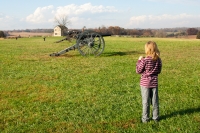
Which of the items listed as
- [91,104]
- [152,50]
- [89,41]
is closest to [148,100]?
[152,50]

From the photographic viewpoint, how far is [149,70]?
4516mm

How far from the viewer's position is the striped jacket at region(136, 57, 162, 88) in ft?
14.7

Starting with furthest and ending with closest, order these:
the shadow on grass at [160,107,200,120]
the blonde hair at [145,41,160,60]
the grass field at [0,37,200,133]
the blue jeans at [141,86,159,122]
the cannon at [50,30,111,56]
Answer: the cannon at [50,30,111,56], the shadow on grass at [160,107,200,120], the grass field at [0,37,200,133], the blue jeans at [141,86,159,122], the blonde hair at [145,41,160,60]

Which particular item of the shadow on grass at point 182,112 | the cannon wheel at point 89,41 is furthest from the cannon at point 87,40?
the shadow on grass at point 182,112

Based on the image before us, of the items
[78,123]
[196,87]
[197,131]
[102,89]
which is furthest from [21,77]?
[197,131]

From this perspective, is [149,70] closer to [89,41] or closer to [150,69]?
[150,69]

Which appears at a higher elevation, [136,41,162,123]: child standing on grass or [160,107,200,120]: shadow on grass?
[136,41,162,123]: child standing on grass

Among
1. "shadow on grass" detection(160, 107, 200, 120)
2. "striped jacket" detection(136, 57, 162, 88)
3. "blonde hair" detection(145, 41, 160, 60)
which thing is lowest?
"shadow on grass" detection(160, 107, 200, 120)

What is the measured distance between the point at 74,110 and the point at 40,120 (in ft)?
2.89

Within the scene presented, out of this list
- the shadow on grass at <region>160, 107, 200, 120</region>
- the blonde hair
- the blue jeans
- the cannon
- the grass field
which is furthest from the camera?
the cannon

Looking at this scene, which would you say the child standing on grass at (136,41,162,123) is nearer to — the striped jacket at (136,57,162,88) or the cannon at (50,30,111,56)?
the striped jacket at (136,57,162,88)

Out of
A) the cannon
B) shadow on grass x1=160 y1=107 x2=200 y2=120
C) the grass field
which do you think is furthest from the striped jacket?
the cannon

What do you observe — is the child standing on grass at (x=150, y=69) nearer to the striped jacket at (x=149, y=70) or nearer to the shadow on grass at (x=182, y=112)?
the striped jacket at (x=149, y=70)

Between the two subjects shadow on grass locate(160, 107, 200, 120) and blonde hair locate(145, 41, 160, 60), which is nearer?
blonde hair locate(145, 41, 160, 60)
